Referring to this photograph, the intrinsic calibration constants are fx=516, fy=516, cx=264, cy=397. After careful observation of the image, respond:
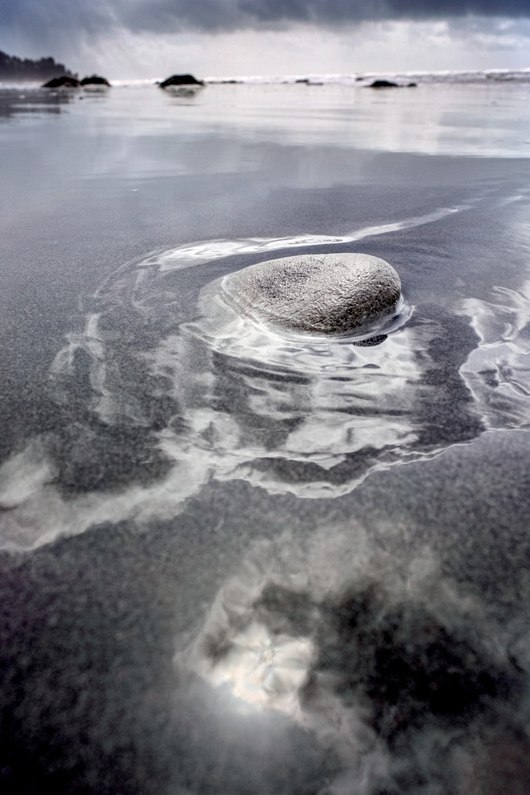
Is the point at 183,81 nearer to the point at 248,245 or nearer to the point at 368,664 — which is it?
the point at 248,245

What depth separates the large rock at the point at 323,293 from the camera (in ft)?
7.06

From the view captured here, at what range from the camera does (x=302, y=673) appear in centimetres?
94

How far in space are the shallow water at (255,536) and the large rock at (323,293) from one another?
10 centimetres

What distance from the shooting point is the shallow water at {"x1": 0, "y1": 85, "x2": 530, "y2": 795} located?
2.77 feet

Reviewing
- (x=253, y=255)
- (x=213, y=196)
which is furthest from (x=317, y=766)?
(x=213, y=196)

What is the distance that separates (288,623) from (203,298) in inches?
66.3

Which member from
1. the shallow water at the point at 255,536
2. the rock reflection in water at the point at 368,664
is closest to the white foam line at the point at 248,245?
the shallow water at the point at 255,536

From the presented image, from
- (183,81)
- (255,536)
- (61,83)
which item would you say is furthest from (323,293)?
(183,81)

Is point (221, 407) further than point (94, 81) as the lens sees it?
No

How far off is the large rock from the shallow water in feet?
0.32

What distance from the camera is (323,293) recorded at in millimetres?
2199

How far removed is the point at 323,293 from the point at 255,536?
1.29m

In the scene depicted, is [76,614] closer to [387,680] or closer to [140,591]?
[140,591]

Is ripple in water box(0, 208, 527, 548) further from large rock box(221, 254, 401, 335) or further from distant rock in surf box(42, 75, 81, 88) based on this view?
distant rock in surf box(42, 75, 81, 88)
